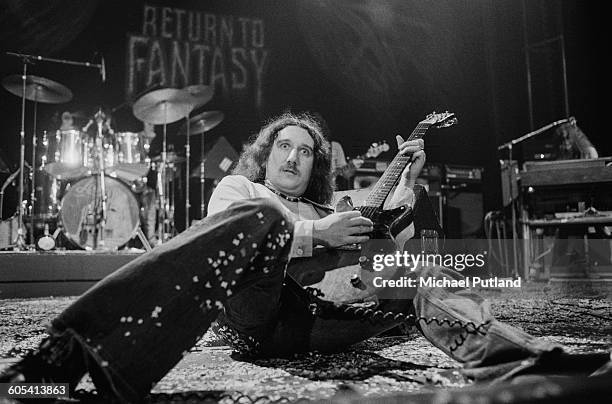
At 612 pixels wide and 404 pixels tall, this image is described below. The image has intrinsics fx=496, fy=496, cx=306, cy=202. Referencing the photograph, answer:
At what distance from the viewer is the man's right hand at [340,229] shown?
136cm

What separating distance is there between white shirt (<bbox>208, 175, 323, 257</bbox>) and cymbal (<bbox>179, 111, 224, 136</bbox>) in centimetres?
400

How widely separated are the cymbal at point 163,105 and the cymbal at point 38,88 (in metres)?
0.68

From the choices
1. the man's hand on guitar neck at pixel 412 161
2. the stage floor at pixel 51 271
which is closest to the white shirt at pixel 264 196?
the man's hand on guitar neck at pixel 412 161

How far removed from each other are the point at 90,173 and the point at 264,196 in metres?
3.98

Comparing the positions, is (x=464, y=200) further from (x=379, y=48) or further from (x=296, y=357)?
(x=296, y=357)

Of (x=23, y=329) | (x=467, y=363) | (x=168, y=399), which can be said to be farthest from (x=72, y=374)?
(x=23, y=329)

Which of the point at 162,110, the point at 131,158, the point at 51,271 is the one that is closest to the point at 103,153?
the point at 131,158

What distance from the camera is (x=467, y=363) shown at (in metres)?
1.15

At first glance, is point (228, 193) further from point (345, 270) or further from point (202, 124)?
point (202, 124)

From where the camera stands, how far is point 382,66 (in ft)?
21.3

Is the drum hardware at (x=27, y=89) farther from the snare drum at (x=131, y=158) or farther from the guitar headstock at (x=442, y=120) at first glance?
the guitar headstock at (x=442, y=120)

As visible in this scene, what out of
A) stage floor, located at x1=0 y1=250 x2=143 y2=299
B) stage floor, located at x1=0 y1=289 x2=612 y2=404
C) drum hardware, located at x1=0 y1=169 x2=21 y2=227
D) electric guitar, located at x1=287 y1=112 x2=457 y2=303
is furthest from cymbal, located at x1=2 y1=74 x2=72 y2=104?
electric guitar, located at x1=287 y1=112 x2=457 y2=303

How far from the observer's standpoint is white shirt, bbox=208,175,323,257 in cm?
136

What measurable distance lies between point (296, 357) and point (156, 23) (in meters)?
5.62
